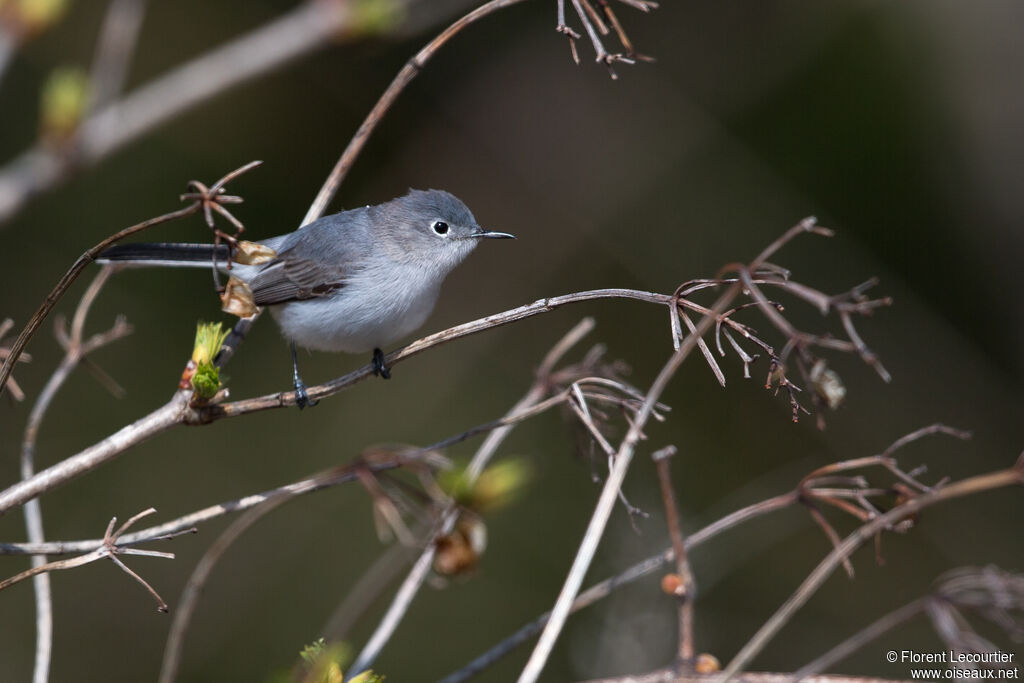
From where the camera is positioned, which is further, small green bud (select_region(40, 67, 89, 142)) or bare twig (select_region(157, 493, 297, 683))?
small green bud (select_region(40, 67, 89, 142))

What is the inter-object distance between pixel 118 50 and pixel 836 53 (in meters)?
3.66

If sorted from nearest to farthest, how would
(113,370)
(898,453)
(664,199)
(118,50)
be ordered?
(118,50), (898,453), (113,370), (664,199)

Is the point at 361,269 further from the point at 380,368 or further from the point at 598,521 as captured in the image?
the point at 598,521

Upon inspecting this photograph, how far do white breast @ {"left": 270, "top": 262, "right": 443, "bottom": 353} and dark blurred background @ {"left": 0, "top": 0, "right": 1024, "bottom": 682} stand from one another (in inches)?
67.8

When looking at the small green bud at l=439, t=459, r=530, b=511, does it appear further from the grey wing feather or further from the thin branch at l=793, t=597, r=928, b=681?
the grey wing feather

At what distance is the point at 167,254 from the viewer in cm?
276

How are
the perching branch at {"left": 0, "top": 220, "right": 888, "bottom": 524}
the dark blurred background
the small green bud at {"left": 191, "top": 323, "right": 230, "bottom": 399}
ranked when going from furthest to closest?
Answer: the dark blurred background < the small green bud at {"left": 191, "top": 323, "right": 230, "bottom": 399} < the perching branch at {"left": 0, "top": 220, "right": 888, "bottom": 524}

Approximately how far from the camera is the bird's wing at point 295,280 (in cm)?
305

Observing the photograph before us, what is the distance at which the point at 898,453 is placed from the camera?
14.2ft

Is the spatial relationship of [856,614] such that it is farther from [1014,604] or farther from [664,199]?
[1014,604]

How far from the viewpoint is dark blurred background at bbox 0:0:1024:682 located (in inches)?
178

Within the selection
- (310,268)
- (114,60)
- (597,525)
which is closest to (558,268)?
(310,268)

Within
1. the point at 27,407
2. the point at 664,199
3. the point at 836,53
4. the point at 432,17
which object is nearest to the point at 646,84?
the point at 664,199

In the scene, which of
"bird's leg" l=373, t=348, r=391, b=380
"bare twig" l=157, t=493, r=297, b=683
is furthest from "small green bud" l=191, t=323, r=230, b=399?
"bird's leg" l=373, t=348, r=391, b=380
